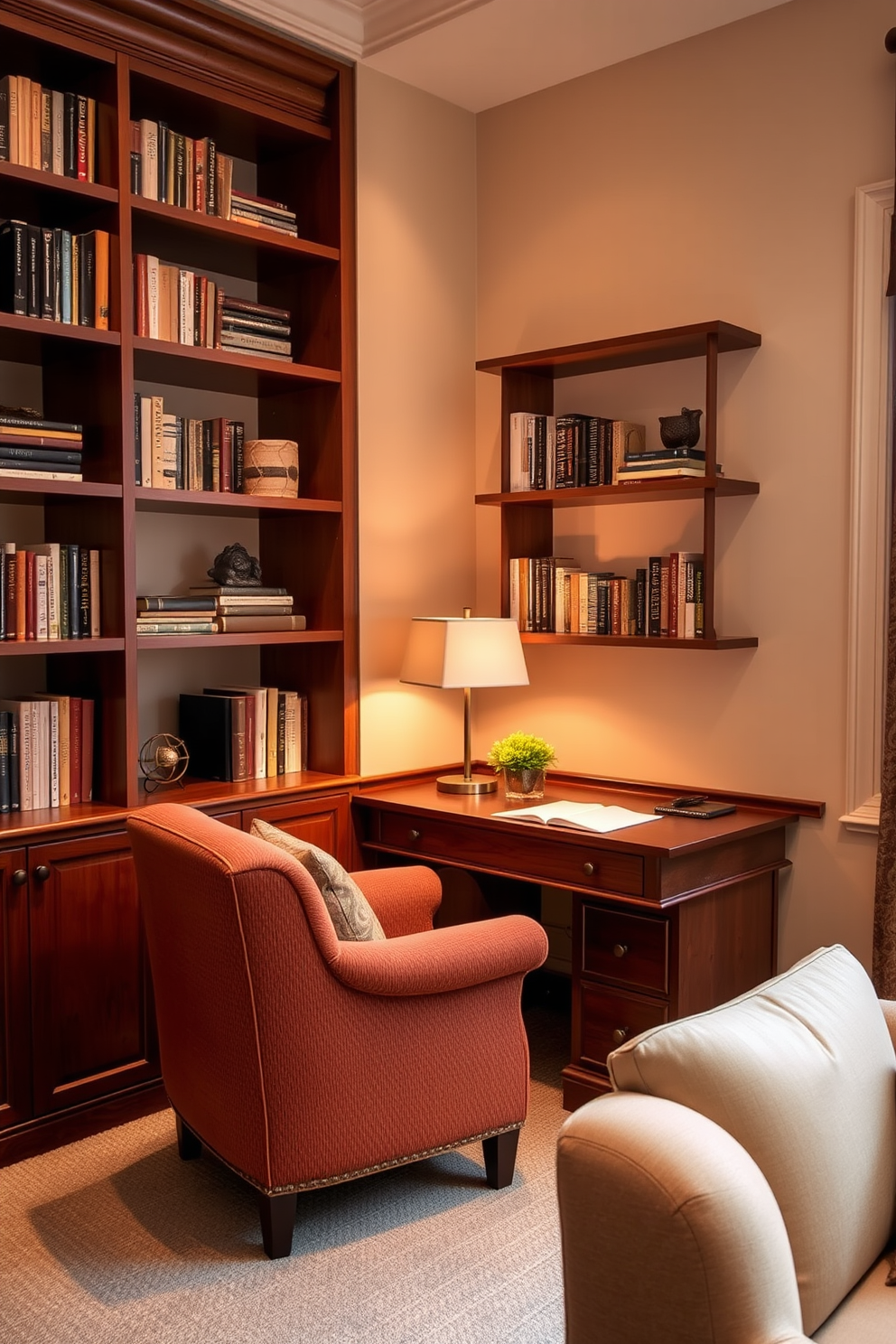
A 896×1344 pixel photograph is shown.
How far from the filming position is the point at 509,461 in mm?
3576

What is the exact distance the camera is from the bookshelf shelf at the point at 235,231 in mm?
2996

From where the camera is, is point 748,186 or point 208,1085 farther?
point 748,186

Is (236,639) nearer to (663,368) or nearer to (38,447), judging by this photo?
(38,447)

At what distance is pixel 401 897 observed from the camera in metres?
2.94

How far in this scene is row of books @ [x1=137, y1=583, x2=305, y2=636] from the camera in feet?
10.2

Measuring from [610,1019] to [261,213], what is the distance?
93.1 inches

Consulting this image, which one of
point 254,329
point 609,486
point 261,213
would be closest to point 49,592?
point 254,329

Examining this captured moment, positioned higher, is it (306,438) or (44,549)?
(306,438)

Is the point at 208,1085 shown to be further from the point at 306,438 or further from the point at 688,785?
the point at 306,438

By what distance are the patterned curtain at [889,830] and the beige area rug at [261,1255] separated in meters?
0.90

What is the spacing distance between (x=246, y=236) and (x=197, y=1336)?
102 inches

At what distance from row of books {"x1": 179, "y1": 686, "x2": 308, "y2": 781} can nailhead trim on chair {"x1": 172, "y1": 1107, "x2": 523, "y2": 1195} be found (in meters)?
1.09

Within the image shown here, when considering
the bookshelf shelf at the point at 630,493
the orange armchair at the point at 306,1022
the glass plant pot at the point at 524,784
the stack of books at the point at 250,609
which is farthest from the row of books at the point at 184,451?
the glass plant pot at the point at 524,784

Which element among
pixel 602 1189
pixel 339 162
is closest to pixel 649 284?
pixel 339 162
